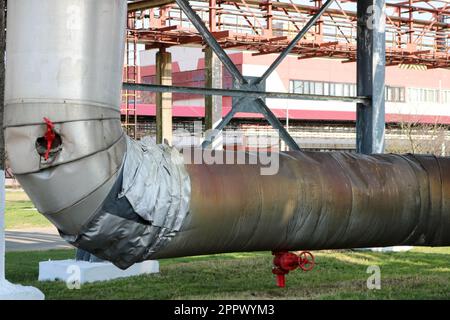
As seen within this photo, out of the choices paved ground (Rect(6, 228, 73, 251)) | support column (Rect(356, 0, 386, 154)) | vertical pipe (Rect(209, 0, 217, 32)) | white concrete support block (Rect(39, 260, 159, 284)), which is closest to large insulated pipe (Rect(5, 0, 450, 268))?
white concrete support block (Rect(39, 260, 159, 284))

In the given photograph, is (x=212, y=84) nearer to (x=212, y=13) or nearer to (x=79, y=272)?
(x=212, y=13)

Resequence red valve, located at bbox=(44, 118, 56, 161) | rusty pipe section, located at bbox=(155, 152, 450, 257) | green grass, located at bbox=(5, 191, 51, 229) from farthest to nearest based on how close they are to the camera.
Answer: green grass, located at bbox=(5, 191, 51, 229)
rusty pipe section, located at bbox=(155, 152, 450, 257)
red valve, located at bbox=(44, 118, 56, 161)

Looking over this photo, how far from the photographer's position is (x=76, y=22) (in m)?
5.54

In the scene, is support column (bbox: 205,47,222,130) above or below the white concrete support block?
above

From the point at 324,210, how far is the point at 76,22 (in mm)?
2497

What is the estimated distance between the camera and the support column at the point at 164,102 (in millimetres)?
24109

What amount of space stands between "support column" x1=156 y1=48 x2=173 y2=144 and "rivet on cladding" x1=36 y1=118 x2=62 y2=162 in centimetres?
1814

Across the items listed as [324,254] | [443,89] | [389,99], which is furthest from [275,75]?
[324,254]

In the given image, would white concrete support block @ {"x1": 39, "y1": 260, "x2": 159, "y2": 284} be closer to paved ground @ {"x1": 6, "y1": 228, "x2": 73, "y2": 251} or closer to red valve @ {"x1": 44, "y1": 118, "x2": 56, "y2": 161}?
paved ground @ {"x1": 6, "y1": 228, "x2": 73, "y2": 251}

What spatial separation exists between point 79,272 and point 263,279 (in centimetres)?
241

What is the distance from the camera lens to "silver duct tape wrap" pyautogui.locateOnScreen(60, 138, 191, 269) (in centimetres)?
574

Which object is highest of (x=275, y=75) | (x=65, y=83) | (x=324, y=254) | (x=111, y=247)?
(x=275, y=75)

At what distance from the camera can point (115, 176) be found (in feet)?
18.8
